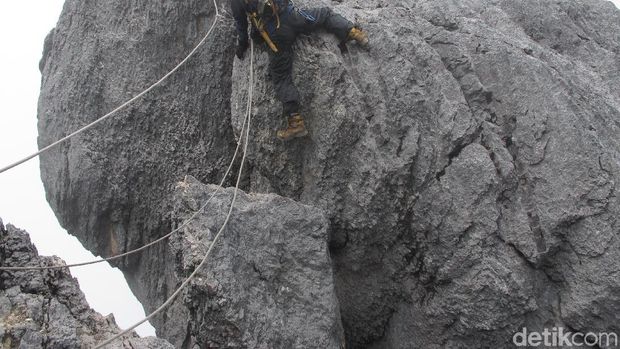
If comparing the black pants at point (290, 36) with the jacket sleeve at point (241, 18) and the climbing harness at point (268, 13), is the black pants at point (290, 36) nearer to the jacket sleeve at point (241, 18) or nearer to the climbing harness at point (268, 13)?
the climbing harness at point (268, 13)

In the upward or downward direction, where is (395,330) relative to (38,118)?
downward

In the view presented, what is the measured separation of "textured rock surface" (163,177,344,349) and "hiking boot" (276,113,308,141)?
805 mm

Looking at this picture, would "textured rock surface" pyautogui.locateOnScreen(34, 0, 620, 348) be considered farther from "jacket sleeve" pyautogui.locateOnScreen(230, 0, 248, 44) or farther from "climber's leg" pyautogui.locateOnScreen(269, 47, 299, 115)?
"jacket sleeve" pyautogui.locateOnScreen(230, 0, 248, 44)

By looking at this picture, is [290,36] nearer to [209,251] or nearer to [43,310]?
[209,251]

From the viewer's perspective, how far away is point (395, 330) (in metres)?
7.44

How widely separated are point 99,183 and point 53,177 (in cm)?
104

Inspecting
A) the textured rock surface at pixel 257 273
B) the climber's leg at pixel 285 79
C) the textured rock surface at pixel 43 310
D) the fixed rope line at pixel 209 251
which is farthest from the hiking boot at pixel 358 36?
the textured rock surface at pixel 43 310

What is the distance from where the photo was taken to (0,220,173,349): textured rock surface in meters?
4.97

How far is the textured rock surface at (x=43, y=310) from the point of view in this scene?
4.97 m

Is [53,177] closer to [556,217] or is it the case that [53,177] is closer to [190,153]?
[190,153]

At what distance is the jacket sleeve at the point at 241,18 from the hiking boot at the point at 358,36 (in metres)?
1.33

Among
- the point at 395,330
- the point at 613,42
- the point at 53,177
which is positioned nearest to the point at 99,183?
the point at 53,177

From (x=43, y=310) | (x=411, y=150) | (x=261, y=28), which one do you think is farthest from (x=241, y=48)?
(x=43, y=310)

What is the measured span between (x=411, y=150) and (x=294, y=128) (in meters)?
1.46
